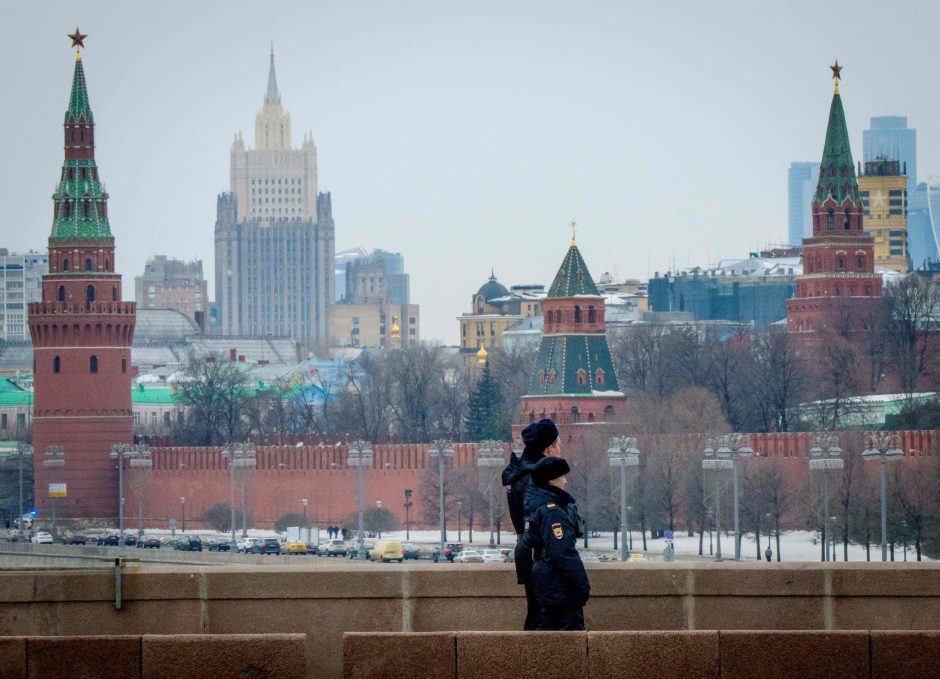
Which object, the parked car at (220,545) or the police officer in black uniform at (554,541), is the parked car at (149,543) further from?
the police officer in black uniform at (554,541)

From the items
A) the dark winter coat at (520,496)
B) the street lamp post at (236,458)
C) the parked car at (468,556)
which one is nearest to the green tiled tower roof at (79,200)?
the street lamp post at (236,458)

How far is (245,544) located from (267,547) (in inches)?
101

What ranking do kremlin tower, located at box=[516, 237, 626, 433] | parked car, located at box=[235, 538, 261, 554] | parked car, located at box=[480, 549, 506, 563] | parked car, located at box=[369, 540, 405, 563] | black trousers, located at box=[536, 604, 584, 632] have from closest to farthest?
black trousers, located at box=[536, 604, 584, 632], parked car, located at box=[480, 549, 506, 563], parked car, located at box=[369, 540, 405, 563], parked car, located at box=[235, 538, 261, 554], kremlin tower, located at box=[516, 237, 626, 433]

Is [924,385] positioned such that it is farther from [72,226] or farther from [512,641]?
[512,641]

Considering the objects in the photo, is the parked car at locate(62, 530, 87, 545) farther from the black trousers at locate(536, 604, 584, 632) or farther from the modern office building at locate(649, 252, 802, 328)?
the modern office building at locate(649, 252, 802, 328)

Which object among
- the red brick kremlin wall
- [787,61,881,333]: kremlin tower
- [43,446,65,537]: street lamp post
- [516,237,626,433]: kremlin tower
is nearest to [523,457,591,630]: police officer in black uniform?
the red brick kremlin wall

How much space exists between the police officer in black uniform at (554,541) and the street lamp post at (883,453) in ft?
145

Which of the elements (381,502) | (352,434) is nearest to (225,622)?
(381,502)

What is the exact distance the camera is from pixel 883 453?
228 ft

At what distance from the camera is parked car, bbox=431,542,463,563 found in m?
72.8

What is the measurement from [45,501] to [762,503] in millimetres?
29801

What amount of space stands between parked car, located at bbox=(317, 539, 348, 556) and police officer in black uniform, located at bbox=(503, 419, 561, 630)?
199ft

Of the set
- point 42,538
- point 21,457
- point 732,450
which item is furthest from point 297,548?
point 21,457

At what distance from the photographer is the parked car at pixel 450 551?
7275 centimetres
